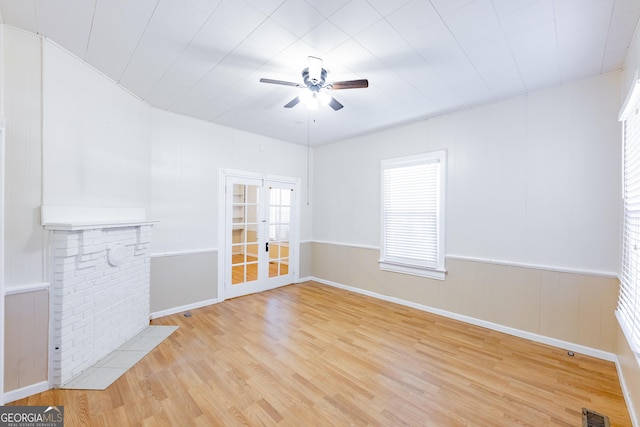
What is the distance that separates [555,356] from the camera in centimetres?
268

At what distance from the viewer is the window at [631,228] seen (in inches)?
72.2

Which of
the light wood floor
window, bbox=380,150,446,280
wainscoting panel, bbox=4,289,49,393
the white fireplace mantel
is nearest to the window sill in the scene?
window, bbox=380,150,446,280

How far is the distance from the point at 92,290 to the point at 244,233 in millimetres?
2326

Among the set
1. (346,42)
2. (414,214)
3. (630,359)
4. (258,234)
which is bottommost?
(630,359)

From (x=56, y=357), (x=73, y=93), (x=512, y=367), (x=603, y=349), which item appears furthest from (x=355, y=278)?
(x=73, y=93)

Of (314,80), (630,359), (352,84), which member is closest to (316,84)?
(314,80)

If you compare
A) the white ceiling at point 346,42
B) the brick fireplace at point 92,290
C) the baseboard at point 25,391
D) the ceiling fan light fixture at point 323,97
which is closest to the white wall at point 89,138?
the white ceiling at point 346,42

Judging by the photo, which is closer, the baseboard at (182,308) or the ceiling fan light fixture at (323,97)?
the ceiling fan light fixture at (323,97)

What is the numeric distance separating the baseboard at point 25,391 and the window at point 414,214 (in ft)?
13.5

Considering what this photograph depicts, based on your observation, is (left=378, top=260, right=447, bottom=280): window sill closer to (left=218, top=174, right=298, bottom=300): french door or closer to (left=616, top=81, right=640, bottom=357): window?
(left=616, top=81, right=640, bottom=357): window

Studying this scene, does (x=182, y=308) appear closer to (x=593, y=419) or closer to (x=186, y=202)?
(x=186, y=202)

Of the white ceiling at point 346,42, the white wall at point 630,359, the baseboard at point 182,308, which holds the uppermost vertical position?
the white ceiling at point 346,42

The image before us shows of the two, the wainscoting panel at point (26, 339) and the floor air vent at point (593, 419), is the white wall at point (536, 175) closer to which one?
the floor air vent at point (593, 419)

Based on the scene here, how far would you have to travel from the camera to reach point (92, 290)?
2.46 m
